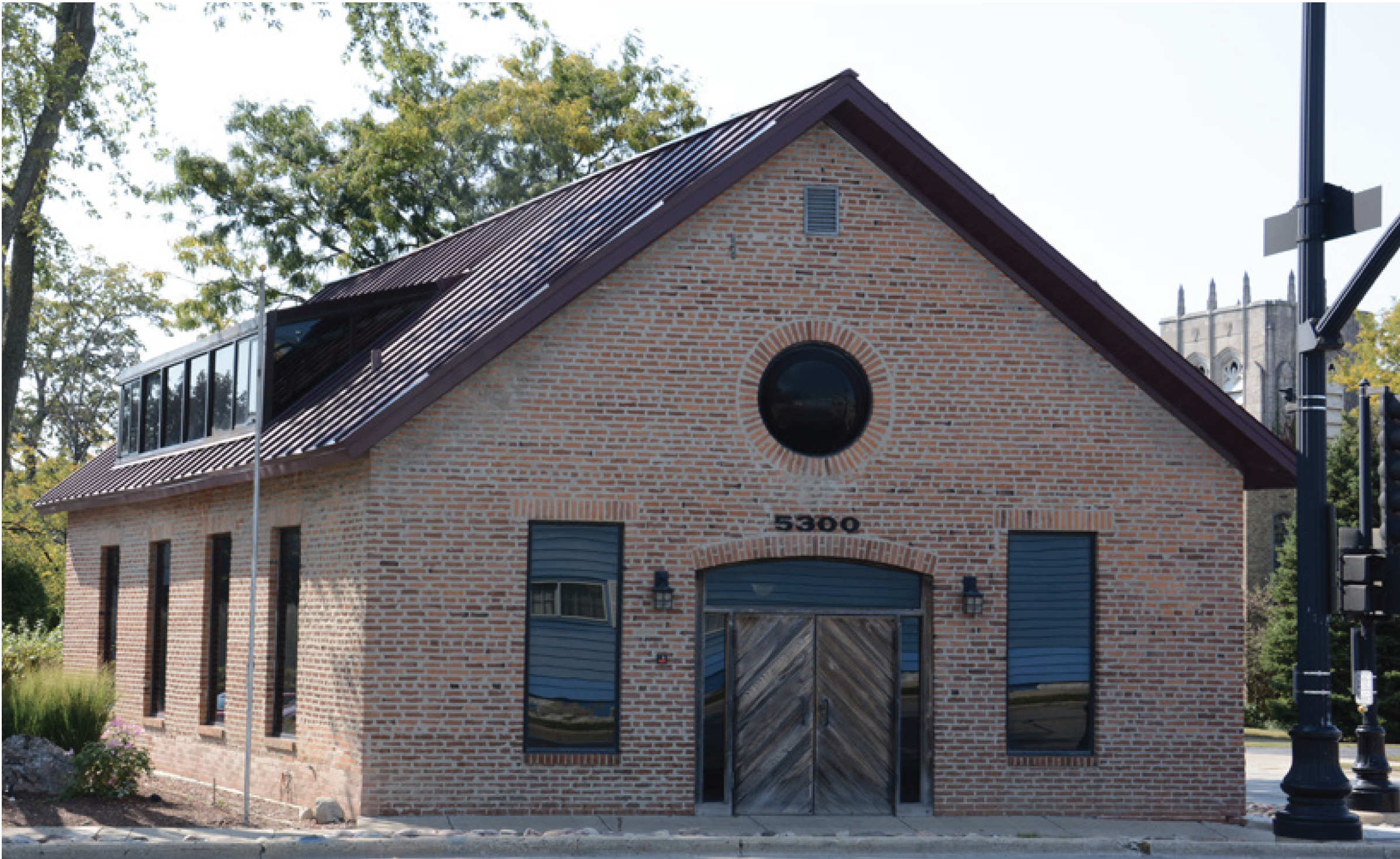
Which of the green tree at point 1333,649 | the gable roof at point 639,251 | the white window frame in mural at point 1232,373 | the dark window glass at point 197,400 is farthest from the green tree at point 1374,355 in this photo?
the white window frame in mural at point 1232,373

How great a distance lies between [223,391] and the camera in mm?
21047

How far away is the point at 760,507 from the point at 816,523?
0.64m

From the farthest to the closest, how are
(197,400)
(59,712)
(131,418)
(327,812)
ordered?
1. (131,418)
2. (197,400)
3. (59,712)
4. (327,812)

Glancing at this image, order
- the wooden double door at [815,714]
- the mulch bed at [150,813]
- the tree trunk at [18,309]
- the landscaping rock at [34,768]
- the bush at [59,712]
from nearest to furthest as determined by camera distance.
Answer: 1. the mulch bed at [150,813]
2. the wooden double door at [815,714]
3. the landscaping rock at [34,768]
4. the bush at [59,712]
5. the tree trunk at [18,309]

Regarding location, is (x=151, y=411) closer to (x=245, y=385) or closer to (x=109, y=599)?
(x=109, y=599)

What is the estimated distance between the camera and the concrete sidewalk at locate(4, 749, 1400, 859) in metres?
14.5

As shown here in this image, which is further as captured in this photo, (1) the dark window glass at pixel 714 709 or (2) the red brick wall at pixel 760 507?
(1) the dark window glass at pixel 714 709

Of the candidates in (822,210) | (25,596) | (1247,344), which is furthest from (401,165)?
(1247,344)

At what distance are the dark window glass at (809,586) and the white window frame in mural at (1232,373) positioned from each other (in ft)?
340

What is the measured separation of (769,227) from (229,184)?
2599 centimetres

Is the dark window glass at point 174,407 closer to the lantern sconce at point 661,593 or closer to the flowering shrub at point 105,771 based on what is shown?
the flowering shrub at point 105,771

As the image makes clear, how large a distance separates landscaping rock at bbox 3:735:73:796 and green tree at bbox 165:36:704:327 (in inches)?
907

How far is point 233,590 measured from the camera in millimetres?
20922

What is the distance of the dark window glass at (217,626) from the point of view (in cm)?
2145
